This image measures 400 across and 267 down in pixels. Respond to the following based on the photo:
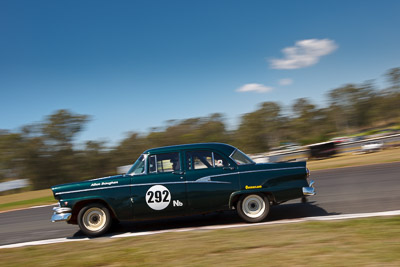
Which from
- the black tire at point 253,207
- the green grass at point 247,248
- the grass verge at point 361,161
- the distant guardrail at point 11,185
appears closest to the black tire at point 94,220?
the green grass at point 247,248

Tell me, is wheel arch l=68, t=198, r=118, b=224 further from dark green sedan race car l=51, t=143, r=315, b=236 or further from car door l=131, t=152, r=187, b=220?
car door l=131, t=152, r=187, b=220

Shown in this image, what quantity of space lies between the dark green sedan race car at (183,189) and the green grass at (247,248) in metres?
0.56

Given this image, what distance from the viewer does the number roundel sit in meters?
6.58

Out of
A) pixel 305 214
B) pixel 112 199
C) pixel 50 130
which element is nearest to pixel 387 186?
pixel 305 214

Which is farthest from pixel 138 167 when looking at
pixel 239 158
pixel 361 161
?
pixel 361 161

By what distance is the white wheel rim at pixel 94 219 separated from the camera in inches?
270

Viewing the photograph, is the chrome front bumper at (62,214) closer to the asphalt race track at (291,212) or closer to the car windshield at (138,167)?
the asphalt race track at (291,212)

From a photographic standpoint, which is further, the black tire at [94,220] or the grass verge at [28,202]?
the grass verge at [28,202]

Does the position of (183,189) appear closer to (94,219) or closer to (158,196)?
(158,196)

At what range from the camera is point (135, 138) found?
5244 cm

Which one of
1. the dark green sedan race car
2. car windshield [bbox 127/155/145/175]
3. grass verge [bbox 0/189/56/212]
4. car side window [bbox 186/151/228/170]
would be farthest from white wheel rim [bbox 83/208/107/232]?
grass verge [bbox 0/189/56/212]

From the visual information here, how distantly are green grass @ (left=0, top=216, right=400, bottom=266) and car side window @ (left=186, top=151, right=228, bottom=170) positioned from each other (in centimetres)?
134

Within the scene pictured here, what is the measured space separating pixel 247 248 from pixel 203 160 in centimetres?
239

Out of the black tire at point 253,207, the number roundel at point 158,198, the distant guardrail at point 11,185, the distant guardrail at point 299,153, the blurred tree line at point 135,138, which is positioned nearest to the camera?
the number roundel at point 158,198
